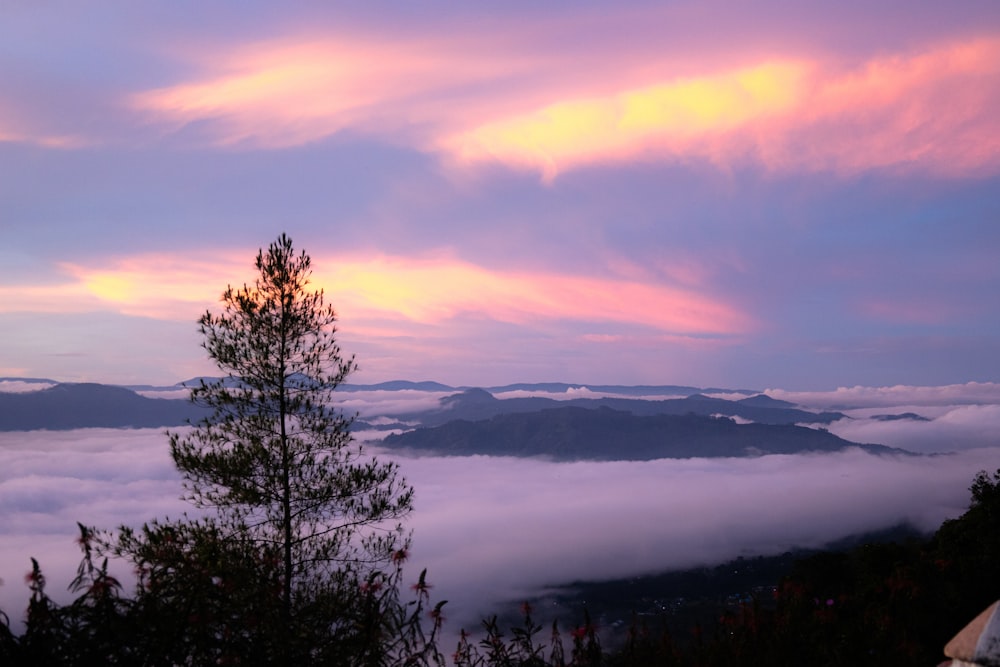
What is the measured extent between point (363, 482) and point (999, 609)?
27.1m

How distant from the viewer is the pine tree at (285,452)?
29.5m

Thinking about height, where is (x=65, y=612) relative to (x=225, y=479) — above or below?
above

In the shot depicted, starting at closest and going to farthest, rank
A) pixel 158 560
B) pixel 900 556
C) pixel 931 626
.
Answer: pixel 158 560, pixel 931 626, pixel 900 556

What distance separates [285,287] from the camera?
3141 cm

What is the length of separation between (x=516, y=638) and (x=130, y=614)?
8.48 feet

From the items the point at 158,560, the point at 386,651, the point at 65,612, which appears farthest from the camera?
the point at 158,560

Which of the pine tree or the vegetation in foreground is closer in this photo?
the vegetation in foreground

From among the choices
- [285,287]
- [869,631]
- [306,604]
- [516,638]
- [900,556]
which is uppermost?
[285,287]

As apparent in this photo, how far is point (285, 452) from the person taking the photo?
30.2 m

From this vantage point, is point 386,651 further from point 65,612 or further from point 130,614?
point 65,612

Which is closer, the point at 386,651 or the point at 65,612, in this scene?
the point at 65,612

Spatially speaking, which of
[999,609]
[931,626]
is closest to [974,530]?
[931,626]

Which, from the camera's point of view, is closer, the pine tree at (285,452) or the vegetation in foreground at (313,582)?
the vegetation in foreground at (313,582)

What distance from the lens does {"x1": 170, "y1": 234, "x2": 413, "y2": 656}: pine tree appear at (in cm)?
2955
